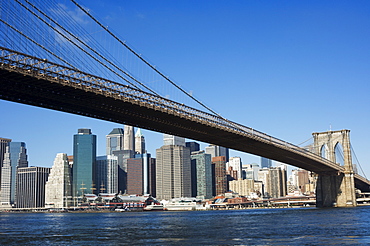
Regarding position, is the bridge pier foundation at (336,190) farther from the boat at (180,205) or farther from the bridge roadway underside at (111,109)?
the boat at (180,205)

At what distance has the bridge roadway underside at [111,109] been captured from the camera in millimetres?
36531

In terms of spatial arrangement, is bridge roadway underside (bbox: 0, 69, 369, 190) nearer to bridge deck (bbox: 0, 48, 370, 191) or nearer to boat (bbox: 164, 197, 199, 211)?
bridge deck (bbox: 0, 48, 370, 191)

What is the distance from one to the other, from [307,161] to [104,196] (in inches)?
4951

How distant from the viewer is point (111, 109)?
44.9m

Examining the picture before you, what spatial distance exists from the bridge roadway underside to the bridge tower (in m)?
23.4

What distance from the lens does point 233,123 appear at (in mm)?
61062

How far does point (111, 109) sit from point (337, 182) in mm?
56691

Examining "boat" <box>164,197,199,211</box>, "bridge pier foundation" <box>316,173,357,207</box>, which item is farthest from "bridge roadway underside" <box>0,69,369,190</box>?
"boat" <box>164,197,199,211</box>

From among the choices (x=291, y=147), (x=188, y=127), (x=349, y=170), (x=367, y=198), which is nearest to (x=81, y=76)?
(x=188, y=127)

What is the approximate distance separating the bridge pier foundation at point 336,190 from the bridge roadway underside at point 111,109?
23367 mm

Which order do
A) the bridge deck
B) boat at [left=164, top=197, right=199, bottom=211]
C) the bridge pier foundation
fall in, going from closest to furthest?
the bridge deck, the bridge pier foundation, boat at [left=164, top=197, right=199, bottom=211]

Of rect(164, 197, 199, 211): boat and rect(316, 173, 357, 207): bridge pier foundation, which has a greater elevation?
rect(316, 173, 357, 207): bridge pier foundation

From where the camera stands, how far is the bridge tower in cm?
8681

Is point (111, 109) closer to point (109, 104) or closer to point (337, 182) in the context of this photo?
point (109, 104)
